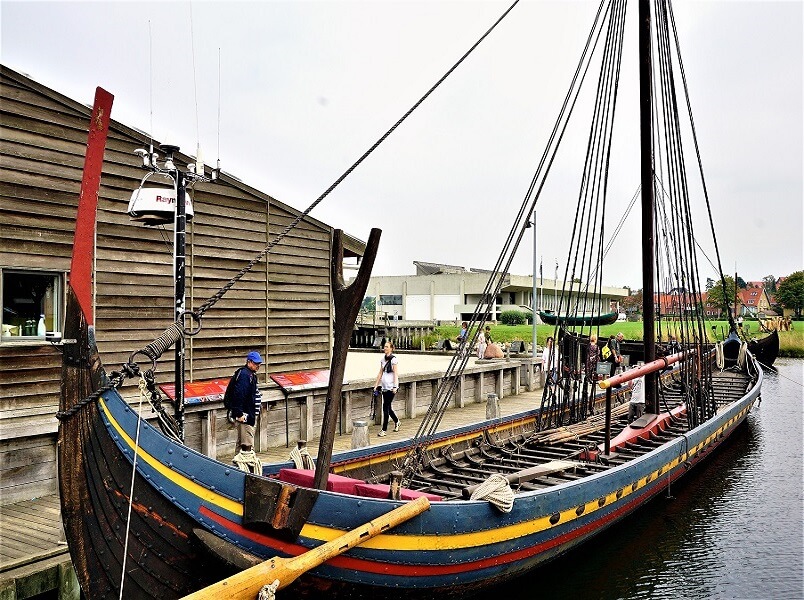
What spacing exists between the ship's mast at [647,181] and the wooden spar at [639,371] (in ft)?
2.22

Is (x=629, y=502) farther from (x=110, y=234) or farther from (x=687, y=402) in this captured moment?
(x=110, y=234)

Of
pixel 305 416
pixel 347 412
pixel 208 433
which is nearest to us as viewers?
pixel 208 433

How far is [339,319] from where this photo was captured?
5.38 meters

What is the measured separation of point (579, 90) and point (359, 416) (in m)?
7.31

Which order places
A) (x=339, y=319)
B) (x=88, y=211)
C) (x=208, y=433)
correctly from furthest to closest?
(x=208, y=433) → (x=339, y=319) → (x=88, y=211)

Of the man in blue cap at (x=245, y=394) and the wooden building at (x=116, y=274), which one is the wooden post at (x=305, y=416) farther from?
the man in blue cap at (x=245, y=394)

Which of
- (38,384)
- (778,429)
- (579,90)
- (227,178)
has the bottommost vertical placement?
(778,429)

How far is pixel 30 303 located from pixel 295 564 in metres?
5.94

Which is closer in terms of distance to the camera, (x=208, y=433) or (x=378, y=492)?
(x=378, y=492)

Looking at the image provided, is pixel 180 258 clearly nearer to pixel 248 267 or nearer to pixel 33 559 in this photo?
pixel 248 267

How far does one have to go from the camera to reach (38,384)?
27.7 ft

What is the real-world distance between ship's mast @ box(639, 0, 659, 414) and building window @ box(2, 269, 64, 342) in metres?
9.42

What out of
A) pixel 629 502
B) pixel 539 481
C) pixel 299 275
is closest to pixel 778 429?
pixel 629 502

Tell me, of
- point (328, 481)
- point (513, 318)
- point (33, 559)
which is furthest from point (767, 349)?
point (33, 559)
